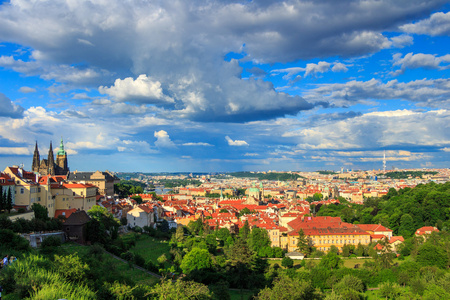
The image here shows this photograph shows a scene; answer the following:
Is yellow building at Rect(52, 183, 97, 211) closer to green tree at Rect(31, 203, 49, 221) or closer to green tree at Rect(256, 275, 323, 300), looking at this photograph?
green tree at Rect(31, 203, 49, 221)

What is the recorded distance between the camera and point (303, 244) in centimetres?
5116

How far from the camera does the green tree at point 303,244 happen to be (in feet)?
168

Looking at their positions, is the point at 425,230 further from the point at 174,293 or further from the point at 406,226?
the point at 174,293

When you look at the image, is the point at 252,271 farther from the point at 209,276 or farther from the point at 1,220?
the point at 1,220

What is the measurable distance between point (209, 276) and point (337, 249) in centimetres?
2297

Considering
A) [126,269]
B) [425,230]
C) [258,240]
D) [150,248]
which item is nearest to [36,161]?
[150,248]

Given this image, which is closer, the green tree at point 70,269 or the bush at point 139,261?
the green tree at point 70,269

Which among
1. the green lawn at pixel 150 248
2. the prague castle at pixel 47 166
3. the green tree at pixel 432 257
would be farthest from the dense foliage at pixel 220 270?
the prague castle at pixel 47 166

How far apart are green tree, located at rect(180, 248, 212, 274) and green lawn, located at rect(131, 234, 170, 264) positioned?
2.83 meters

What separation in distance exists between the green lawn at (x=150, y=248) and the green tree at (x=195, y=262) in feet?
9.30

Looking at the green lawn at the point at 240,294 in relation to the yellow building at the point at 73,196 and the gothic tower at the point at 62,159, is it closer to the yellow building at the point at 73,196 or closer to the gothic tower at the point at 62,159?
the yellow building at the point at 73,196

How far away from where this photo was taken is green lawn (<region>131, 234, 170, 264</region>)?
1536 inches

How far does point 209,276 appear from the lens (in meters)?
36.3

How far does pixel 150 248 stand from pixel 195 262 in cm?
884
